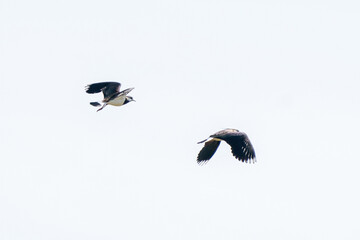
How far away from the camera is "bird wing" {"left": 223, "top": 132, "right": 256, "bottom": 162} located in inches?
1329

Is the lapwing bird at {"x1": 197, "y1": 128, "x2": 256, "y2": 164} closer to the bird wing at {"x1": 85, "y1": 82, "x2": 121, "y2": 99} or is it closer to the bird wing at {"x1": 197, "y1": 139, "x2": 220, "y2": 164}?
the bird wing at {"x1": 197, "y1": 139, "x2": 220, "y2": 164}

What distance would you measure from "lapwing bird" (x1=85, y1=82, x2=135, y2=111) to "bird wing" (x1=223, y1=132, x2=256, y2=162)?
5.13 meters

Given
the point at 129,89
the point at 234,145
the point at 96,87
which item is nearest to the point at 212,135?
the point at 234,145

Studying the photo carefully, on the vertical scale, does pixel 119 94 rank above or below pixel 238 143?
above

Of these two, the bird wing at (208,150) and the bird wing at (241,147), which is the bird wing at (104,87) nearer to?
the bird wing at (208,150)

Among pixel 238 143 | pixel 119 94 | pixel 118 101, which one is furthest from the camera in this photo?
pixel 118 101

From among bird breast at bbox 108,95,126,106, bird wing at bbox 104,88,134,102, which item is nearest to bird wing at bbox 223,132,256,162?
bird wing at bbox 104,88,134,102

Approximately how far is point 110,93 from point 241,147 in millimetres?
7374

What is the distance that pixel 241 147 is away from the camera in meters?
33.9

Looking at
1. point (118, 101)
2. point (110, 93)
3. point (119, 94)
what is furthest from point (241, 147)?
point (110, 93)

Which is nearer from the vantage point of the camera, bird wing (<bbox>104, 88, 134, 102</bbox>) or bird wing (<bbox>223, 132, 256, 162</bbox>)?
bird wing (<bbox>223, 132, 256, 162</bbox>)

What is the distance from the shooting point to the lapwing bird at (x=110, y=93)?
37.8m

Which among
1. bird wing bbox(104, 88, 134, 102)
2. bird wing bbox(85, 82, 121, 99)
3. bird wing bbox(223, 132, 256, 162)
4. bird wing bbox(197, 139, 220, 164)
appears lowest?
bird wing bbox(223, 132, 256, 162)

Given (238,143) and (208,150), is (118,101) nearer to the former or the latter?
(208,150)
